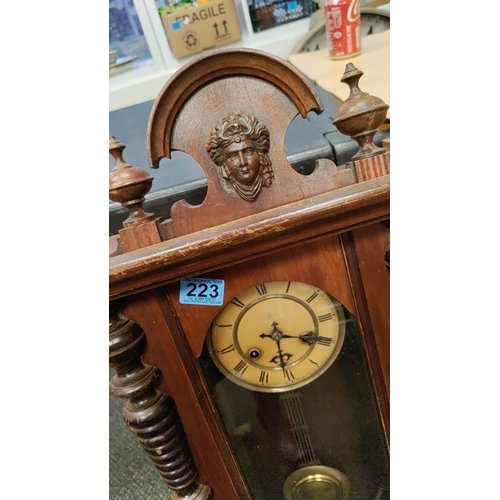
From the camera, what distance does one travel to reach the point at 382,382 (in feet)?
2.24

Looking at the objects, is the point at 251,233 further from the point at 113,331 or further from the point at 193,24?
the point at 193,24

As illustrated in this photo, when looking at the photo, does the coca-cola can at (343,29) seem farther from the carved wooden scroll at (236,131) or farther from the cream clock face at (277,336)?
the cream clock face at (277,336)

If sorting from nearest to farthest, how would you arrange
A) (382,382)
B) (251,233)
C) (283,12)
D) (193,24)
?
(251,233) < (382,382) < (193,24) < (283,12)

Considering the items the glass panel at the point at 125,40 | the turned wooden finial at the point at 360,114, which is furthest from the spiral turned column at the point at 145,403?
the glass panel at the point at 125,40

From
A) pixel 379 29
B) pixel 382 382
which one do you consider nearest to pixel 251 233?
pixel 382 382

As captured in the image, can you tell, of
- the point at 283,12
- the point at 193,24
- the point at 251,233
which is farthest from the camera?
the point at 283,12

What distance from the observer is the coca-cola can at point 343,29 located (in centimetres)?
100

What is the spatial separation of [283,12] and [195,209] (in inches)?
42.0

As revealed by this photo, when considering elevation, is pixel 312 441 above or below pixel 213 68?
below

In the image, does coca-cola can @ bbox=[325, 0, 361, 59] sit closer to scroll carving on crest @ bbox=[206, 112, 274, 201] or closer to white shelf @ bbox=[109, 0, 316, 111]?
white shelf @ bbox=[109, 0, 316, 111]

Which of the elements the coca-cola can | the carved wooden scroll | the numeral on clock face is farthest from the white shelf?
the numeral on clock face

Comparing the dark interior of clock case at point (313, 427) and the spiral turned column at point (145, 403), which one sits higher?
the spiral turned column at point (145, 403)

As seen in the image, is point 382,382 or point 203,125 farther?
point 382,382

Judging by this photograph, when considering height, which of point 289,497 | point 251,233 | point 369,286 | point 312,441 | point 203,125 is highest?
point 203,125
